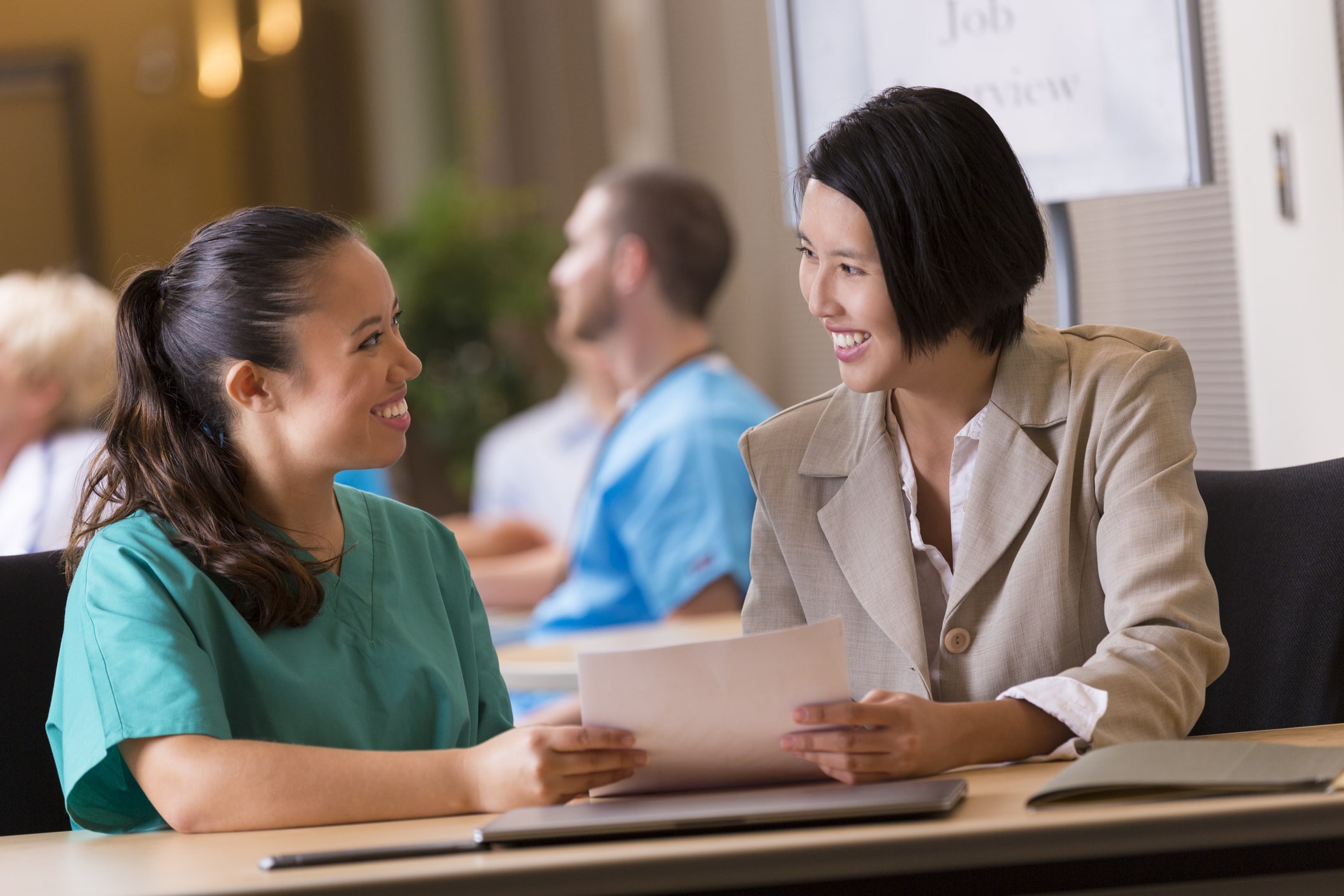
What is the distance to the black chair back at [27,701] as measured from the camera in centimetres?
154

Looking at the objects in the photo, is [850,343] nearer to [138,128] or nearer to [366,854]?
[366,854]

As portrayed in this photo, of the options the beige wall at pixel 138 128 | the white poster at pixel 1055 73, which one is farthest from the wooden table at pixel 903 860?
the beige wall at pixel 138 128

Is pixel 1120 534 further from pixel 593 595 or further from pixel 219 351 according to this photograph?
pixel 593 595

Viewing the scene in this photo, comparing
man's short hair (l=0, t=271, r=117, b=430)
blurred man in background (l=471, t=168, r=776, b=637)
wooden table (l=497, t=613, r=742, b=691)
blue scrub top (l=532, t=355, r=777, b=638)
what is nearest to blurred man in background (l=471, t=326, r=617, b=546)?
blurred man in background (l=471, t=168, r=776, b=637)

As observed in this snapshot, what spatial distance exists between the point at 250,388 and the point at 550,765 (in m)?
0.55

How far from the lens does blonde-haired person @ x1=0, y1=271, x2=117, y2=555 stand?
2.98 metres

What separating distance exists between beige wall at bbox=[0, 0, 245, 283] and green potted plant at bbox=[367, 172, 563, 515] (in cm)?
147

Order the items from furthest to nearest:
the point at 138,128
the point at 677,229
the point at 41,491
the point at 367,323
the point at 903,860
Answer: the point at 138,128
the point at 677,229
the point at 41,491
the point at 367,323
the point at 903,860

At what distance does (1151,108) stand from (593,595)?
1.57m

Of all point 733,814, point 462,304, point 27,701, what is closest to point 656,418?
point 27,701

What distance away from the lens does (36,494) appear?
9.51 ft

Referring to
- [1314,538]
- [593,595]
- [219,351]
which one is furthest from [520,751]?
[593,595]

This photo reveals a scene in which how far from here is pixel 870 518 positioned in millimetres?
1606

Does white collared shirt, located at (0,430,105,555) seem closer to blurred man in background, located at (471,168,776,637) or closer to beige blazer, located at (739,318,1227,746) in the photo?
blurred man in background, located at (471,168,776,637)
